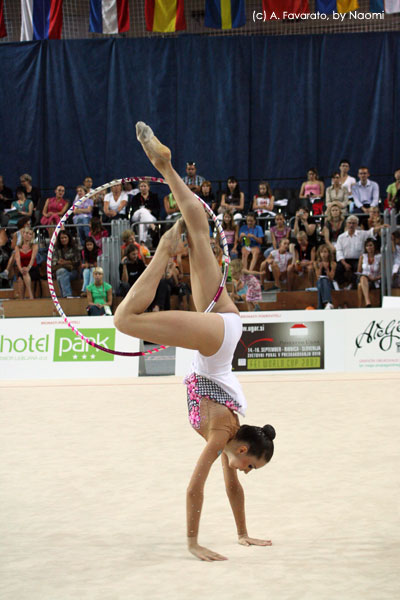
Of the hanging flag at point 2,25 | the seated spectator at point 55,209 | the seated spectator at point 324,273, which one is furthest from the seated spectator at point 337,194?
the hanging flag at point 2,25

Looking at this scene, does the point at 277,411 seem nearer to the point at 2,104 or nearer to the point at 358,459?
the point at 358,459

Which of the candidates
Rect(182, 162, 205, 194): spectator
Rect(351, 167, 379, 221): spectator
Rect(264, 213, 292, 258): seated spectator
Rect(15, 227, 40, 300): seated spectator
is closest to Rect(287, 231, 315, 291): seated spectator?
Rect(264, 213, 292, 258): seated spectator

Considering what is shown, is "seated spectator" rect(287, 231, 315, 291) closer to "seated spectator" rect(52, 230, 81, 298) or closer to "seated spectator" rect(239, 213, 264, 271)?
"seated spectator" rect(239, 213, 264, 271)

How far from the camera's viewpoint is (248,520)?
14.3ft

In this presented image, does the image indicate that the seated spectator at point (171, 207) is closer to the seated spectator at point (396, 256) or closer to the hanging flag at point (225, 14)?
the seated spectator at point (396, 256)

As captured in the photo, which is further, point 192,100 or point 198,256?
point 192,100

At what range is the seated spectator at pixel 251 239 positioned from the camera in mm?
12008

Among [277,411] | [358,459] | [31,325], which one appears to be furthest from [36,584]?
[31,325]

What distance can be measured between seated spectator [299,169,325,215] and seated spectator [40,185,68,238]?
448 centimetres

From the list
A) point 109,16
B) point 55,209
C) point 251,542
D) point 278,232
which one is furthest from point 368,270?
point 251,542

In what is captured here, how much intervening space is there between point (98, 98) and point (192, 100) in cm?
212

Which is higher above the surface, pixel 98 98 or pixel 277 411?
pixel 98 98

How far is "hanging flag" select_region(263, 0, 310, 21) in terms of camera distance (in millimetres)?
14242

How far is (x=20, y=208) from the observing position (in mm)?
13906
